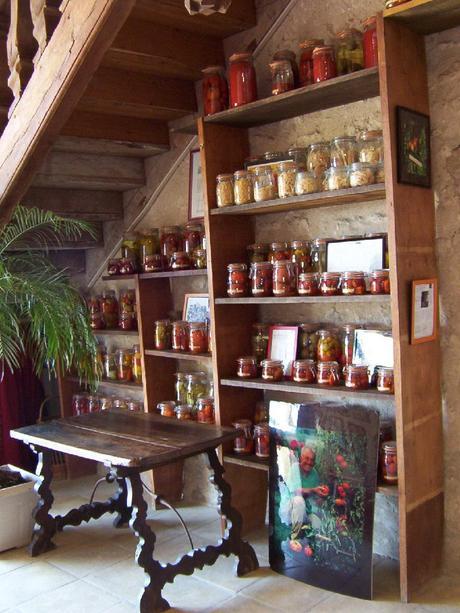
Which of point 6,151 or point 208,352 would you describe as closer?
point 6,151

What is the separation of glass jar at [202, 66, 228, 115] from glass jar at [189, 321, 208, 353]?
3.59 feet

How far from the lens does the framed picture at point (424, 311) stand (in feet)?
8.03

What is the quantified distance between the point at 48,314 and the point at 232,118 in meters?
1.29

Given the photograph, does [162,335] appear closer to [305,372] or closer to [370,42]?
[305,372]

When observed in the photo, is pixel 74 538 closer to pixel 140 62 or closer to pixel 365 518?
pixel 365 518

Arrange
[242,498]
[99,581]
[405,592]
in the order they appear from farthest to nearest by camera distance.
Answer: [242,498], [99,581], [405,592]

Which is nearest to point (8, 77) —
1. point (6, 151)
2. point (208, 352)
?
point (6, 151)

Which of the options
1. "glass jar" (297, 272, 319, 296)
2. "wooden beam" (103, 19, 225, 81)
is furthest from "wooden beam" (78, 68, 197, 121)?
"glass jar" (297, 272, 319, 296)

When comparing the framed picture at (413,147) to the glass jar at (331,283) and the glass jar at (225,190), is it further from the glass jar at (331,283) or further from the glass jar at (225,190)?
the glass jar at (225,190)

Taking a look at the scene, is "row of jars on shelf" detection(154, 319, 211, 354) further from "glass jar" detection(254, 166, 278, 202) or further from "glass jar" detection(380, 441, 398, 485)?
"glass jar" detection(380, 441, 398, 485)

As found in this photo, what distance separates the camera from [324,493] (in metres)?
2.69

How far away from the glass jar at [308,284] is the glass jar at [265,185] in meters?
0.39

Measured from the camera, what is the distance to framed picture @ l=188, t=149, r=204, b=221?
11.7 ft

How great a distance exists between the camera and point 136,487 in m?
2.58
